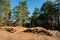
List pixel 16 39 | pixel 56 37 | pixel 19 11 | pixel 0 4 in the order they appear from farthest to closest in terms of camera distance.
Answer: pixel 19 11 → pixel 0 4 → pixel 56 37 → pixel 16 39

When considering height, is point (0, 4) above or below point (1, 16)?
above

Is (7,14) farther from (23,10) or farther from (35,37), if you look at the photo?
(35,37)

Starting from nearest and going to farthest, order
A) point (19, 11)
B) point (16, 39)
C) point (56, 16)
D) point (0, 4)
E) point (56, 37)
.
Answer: point (16, 39) → point (56, 37) → point (56, 16) → point (0, 4) → point (19, 11)

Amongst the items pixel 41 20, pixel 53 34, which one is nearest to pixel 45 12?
pixel 41 20

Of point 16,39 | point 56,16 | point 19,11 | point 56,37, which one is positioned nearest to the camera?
point 16,39

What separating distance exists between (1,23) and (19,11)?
19.5 feet

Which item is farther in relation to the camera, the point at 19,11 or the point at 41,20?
the point at 19,11

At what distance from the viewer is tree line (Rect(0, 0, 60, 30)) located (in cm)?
4112

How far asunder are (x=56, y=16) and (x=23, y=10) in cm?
1203

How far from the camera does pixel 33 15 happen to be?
171ft

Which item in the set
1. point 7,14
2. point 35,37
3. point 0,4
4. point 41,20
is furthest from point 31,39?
point 7,14

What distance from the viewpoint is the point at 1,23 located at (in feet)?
159

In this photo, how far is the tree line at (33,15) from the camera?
41.1 meters

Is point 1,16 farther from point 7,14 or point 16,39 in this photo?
point 16,39
